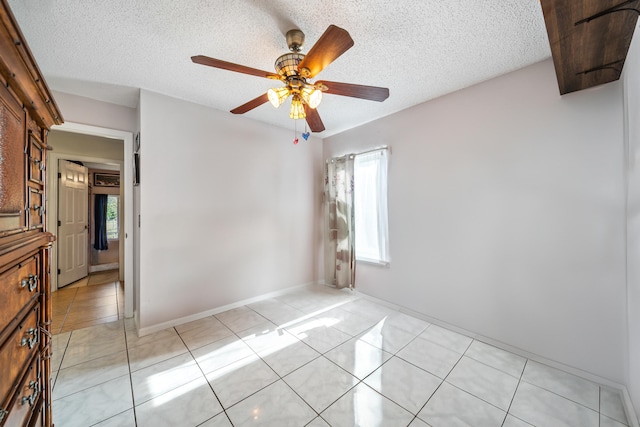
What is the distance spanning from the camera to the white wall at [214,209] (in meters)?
2.35

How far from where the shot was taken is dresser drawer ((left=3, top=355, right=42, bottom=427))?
2.43 feet

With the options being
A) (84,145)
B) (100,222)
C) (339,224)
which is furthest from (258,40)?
(100,222)

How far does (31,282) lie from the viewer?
906mm

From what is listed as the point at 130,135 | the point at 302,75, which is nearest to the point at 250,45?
the point at 302,75

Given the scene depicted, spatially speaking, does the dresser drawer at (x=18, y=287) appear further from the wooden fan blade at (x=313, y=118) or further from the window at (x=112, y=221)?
the window at (x=112, y=221)

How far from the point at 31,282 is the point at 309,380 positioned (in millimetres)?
1582

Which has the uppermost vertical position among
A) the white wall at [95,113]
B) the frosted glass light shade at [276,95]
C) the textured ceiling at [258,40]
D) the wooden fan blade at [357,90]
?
the textured ceiling at [258,40]

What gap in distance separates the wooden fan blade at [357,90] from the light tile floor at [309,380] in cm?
198

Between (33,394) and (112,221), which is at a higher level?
(112,221)

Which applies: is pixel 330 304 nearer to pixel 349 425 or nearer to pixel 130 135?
pixel 349 425

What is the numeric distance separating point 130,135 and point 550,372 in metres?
4.40

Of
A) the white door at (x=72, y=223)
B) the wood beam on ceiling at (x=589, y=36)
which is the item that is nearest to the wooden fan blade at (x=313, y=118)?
the wood beam on ceiling at (x=589, y=36)

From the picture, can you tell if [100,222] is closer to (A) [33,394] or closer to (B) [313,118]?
(A) [33,394]

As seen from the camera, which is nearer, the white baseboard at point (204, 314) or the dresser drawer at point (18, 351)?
the dresser drawer at point (18, 351)
